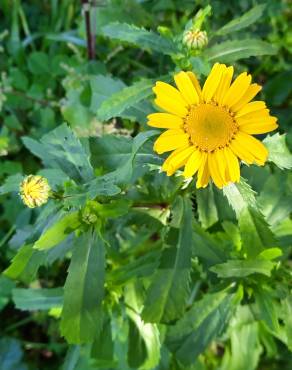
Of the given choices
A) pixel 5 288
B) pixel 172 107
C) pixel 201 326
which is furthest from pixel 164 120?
pixel 5 288

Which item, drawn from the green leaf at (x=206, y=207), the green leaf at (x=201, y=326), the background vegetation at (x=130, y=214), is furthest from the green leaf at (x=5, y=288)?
the green leaf at (x=206, y=207)

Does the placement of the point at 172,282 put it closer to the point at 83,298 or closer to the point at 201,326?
the point at 83,298

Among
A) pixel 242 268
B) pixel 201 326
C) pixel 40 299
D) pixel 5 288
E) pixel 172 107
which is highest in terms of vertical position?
pixel 172 107

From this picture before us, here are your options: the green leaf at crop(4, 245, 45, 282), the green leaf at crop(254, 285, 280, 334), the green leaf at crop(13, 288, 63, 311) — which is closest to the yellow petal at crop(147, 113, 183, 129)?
the green leaf at crop(4, 245, 45, 282)

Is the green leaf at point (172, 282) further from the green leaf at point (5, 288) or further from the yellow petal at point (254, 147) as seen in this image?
the green leaf at point (5, 288)

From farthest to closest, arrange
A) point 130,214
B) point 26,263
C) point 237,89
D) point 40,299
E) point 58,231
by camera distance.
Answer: point 40,299, point 130,214, point 26,263, point 58,231, point 237,89

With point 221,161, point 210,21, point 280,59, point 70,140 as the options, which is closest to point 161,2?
point 210,21

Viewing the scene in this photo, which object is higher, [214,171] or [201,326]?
[214,171]
